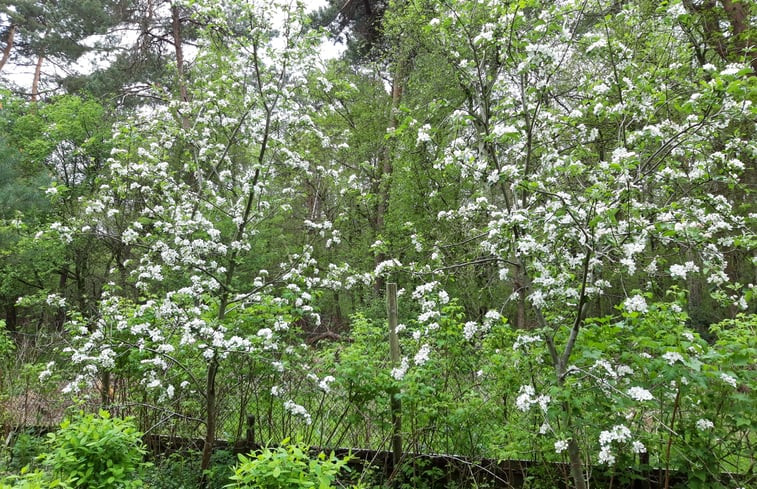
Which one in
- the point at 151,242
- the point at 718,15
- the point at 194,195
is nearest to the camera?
the point at 151,242

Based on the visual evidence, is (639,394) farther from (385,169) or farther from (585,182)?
(385,169)

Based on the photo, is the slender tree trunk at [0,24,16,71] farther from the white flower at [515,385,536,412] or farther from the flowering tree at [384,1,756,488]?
the white flower at [515,385,536,412]

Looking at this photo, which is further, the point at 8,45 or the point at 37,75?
the point at 37,75

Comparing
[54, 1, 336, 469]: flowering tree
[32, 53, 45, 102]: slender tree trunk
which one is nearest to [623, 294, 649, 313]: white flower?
[54, 1, 336, 469]: flowering tree

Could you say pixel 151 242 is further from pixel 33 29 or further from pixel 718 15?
pixel 33 29

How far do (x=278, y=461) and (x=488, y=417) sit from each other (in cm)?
176

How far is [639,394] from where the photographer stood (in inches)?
93.7

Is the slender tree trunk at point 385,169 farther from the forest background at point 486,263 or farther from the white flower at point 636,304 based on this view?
the white flower at point 636,304

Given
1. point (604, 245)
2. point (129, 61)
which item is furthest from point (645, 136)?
point (129, 61)

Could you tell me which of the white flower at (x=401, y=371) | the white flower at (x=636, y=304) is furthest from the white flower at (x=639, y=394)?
the white flower at (x=401, y=371)

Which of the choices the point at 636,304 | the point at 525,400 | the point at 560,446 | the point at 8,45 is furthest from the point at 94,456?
the point at 8,45

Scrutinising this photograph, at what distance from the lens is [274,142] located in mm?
4230

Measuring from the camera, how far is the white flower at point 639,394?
236cm

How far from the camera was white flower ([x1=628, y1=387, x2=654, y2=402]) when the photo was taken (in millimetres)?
2359
